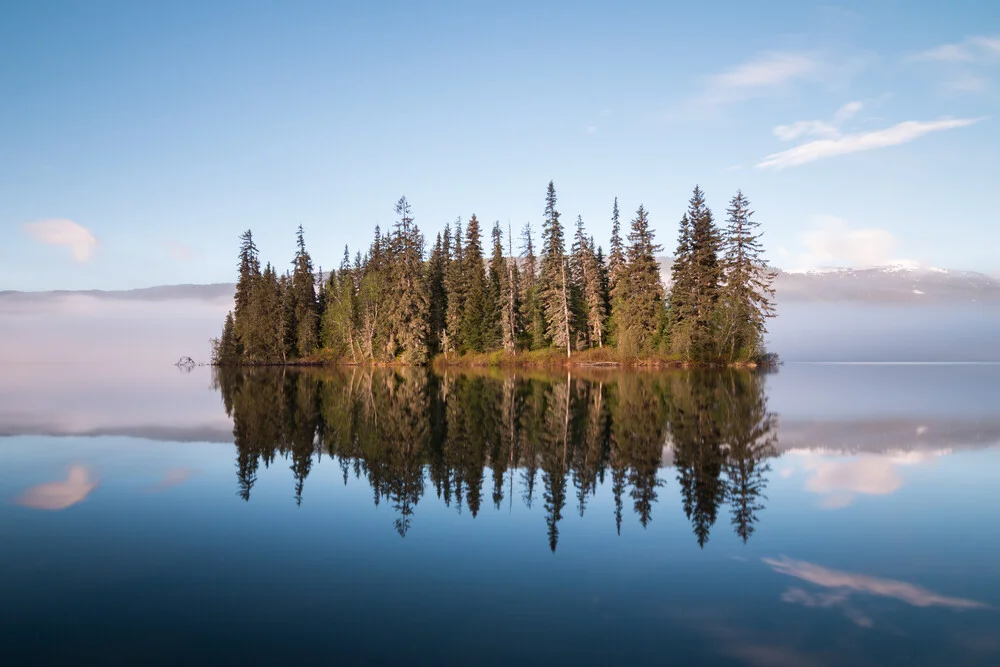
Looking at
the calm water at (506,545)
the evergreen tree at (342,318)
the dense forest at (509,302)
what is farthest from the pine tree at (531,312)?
the calm water at (506,545)

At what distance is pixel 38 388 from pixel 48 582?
51145 mm

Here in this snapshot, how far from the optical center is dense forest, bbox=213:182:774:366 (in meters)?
68.3

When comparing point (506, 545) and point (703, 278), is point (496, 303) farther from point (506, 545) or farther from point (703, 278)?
point (506, 545)

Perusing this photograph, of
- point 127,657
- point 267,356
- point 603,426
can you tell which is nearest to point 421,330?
point 267,356

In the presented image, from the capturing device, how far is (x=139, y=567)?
10.2 m

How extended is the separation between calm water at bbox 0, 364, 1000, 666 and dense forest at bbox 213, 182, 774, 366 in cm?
4409

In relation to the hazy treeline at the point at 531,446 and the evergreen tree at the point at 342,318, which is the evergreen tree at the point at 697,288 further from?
the evergreen tree at the point at 342,318

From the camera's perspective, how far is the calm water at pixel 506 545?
24.6 ft

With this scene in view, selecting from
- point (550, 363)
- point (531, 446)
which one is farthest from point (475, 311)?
point (531, 446)

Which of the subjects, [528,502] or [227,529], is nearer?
[227,529]

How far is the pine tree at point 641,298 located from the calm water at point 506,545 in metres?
45.1

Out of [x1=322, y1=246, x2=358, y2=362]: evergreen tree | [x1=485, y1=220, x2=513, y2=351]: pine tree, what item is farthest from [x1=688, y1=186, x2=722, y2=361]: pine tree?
[x1=322, y1=246, x2=358, y2=362]: evergreen tree

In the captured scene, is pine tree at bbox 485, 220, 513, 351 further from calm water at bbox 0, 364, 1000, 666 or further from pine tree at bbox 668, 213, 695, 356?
calm water at bbox 0, 364, 1000, 666

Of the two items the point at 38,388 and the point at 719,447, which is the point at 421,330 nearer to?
the point at 38,388
